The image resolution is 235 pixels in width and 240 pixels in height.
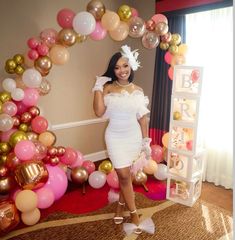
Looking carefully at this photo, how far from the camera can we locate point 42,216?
2.87 meters

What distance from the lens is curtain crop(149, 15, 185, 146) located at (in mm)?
3900

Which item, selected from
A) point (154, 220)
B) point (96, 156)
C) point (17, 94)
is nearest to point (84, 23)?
point (17, 94)

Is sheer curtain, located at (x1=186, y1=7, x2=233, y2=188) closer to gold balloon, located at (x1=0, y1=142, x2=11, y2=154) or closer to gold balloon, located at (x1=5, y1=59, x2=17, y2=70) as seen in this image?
gold balloon, located at (x1=5, y1=59, x2=17, y2=70)

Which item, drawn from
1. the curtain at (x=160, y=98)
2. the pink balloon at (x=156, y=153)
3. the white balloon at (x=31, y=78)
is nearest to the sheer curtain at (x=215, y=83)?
the curtain at (x=160, y=98)

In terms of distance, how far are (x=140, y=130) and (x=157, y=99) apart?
4.88 feet

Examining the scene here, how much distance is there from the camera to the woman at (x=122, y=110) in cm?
248

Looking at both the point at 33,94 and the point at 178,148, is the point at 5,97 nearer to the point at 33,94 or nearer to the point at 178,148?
the point at 33,94

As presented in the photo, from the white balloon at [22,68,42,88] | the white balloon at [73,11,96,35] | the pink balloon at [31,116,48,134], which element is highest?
the white balloon at [73,11,96,35]

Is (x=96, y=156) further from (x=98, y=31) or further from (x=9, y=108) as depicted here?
(x=98, y=31)

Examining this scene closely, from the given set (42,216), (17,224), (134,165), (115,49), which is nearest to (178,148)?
(134,165)

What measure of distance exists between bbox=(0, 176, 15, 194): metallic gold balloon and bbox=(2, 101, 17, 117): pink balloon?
599mm

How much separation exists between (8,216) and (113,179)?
122 cm

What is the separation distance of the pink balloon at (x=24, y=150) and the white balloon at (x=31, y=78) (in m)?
0.56

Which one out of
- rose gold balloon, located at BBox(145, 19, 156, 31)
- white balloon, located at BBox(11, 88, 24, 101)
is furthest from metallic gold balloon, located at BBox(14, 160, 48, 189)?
rose gold balloon, located at BBox(145, 19, 156, 31)
